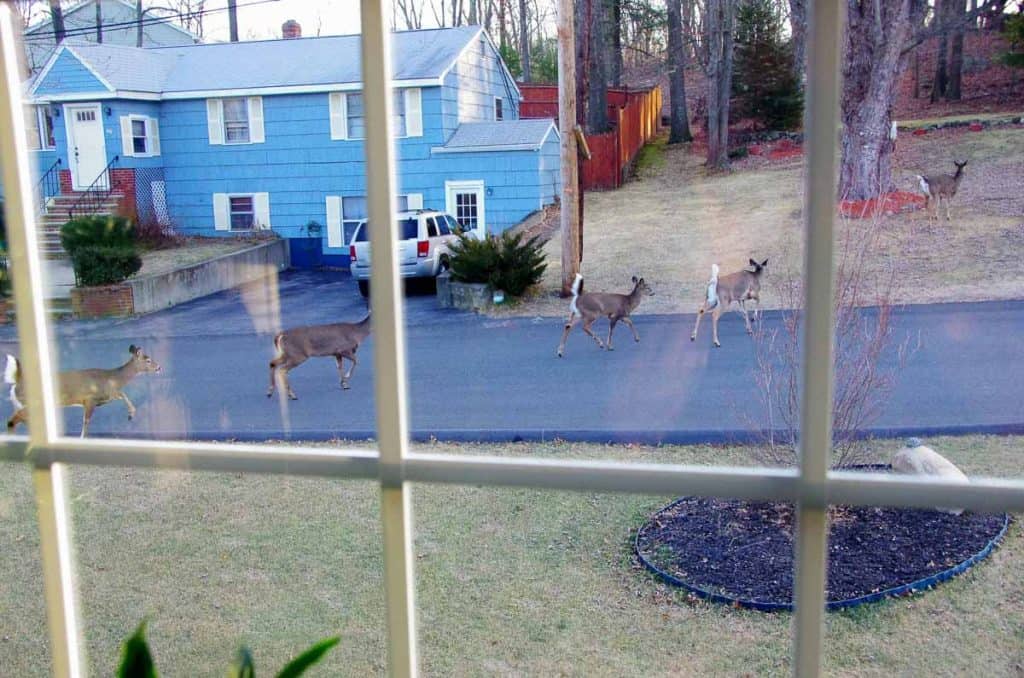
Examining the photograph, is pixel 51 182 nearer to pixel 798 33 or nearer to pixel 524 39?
pixel 524 39

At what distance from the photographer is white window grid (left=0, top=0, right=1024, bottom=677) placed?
70 cm

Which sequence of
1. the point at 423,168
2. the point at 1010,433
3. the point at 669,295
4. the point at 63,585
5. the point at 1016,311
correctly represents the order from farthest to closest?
the point at 423,168 → the point at 669,295 → the point at 1016,311 → the point at 1010,433 → the point at 63,585

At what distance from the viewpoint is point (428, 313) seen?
25.5ft

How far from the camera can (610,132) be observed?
1146 cm

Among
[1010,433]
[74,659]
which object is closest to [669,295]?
[1010,433]

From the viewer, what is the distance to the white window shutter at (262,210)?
9.84 m

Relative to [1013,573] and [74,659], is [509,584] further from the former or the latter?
[74,659]

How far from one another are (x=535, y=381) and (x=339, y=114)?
16.3 feet

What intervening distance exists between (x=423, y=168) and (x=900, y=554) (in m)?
7.63

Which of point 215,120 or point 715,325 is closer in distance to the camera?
point 715,325

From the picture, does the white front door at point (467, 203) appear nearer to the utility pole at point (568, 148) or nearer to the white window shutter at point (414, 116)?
the white window shutter at point (414, 116)

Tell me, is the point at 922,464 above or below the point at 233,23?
below

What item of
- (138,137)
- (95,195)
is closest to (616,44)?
(138,137)

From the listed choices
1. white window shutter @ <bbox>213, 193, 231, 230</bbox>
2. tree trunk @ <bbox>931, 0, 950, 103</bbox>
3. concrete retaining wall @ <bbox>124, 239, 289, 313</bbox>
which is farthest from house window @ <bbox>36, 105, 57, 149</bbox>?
tree trunk @ <bbox>931, 0, 950, 103</bbox>
